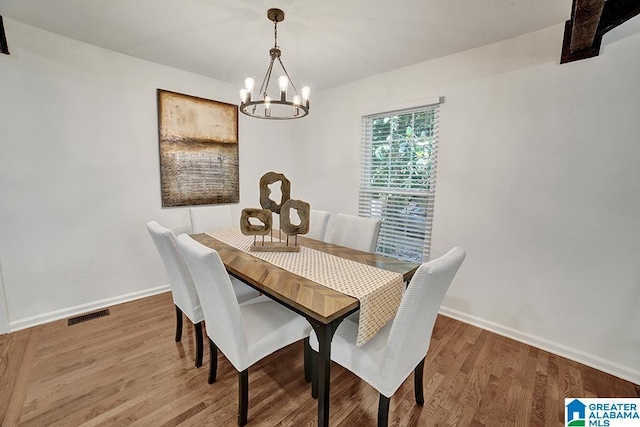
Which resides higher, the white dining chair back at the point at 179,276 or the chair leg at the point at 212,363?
the white dining chair back at the point at 179,276

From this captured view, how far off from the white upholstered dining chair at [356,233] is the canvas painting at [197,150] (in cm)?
159

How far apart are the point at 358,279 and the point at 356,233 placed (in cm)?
86

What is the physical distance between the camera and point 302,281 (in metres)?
1.45

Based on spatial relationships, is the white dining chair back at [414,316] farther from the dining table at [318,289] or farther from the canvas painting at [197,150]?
the canvas painting at [197,150]

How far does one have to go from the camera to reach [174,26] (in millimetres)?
2031

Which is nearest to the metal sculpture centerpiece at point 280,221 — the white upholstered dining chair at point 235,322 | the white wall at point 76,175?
the white upholstered dining chair at point 235,322

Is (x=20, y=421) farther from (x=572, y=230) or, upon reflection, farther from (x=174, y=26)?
(x=572, y=230)

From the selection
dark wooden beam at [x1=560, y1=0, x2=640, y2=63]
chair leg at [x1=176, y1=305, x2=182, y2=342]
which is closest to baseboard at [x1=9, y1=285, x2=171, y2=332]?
chair leg at [x1=176, y1=305, x2=182, y2=342]

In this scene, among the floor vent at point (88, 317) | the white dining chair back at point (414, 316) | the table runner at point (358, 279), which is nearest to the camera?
the white dining chair back at point (414, 316)

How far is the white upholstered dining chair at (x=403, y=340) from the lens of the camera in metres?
1.06

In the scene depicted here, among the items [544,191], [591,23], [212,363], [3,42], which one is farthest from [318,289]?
[3,42]

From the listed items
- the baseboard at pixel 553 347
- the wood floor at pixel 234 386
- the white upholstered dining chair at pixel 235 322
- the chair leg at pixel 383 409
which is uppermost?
the white upholstered dining chair at pixel 235 322

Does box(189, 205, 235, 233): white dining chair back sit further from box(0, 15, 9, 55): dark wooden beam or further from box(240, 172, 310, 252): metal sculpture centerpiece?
box(0, 15, 9, 55): dark wooden beam
